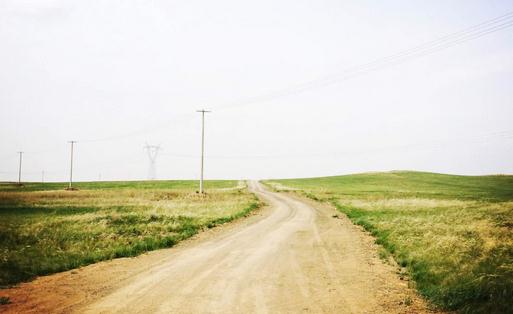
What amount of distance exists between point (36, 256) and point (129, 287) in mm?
7095

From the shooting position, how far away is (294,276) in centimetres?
1178

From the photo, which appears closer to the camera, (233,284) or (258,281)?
(233,284)

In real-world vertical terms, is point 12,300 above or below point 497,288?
below

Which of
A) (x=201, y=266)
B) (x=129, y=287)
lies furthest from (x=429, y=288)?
(x=129, y=287)

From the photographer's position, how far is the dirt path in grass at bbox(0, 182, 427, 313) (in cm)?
894

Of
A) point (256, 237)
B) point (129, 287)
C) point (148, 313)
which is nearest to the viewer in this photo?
point (148, 313)

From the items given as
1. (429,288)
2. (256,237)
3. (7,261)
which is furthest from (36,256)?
(429,288)

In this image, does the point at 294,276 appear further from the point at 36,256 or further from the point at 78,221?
the point at 78,221

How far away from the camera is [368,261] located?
561 inches

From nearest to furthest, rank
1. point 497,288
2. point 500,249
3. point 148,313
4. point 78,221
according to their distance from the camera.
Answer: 1. point 148,313
2. point 497,288
3. point 500,249
4. point 78,221

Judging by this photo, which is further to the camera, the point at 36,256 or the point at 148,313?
the point at 36,256

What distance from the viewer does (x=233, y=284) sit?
35.3 feet

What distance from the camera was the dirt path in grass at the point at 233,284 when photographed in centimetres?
894

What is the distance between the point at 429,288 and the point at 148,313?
7857mm
